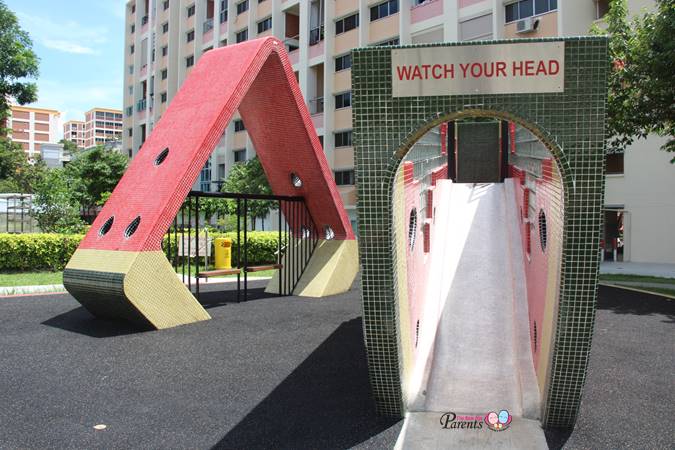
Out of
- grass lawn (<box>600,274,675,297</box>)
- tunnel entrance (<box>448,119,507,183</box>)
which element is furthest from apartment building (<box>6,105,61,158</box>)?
grass lawn (<box>600,274,675,297</box>)

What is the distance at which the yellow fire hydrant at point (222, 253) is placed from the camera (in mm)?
17500

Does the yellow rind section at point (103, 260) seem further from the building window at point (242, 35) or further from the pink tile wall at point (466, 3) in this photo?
the building window at point (242, 35)

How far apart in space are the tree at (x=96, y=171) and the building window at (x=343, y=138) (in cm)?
1587

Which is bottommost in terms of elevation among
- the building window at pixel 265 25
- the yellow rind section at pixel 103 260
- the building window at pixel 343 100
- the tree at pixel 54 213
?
the yellow rind section at pixel 103 260

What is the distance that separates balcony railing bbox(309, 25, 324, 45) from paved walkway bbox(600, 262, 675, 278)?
19.8m

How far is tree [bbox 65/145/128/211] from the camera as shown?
1446 inches

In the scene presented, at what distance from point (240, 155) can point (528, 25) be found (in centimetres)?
2188

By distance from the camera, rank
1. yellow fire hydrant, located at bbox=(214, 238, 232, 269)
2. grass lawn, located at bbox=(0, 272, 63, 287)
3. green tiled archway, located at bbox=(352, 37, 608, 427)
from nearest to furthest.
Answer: green tiled archway, located at bbox=(352, 37, 608, 427), grass lawn, located at bbox=(0, 272, 63, 287), yellow fire hydrant, located at bbox=(214, 238, 232, 269)

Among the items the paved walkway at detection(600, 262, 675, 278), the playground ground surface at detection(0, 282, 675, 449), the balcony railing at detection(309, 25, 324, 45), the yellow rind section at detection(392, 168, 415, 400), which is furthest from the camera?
the balcony railing at detection(309, 25, 324, 45)

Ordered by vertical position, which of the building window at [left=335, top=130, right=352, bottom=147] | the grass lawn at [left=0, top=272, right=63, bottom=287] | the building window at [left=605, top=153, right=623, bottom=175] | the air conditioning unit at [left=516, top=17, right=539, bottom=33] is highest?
the air conditioning unit at [left=516, top=17, right=539, bottom=33]

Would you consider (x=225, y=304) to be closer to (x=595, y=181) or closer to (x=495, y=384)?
(x=495, y=384)

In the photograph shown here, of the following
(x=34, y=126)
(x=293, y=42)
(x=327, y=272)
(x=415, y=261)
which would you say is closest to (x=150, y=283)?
(x=415, y=261)

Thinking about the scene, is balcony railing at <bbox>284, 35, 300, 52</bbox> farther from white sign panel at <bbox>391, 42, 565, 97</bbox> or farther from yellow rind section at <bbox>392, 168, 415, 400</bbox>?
white sign panel at <bbox>391, 42, 565, 97</bbox>

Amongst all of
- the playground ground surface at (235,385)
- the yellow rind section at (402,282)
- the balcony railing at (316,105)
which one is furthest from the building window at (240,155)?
the yellow rind section at (402,282)
